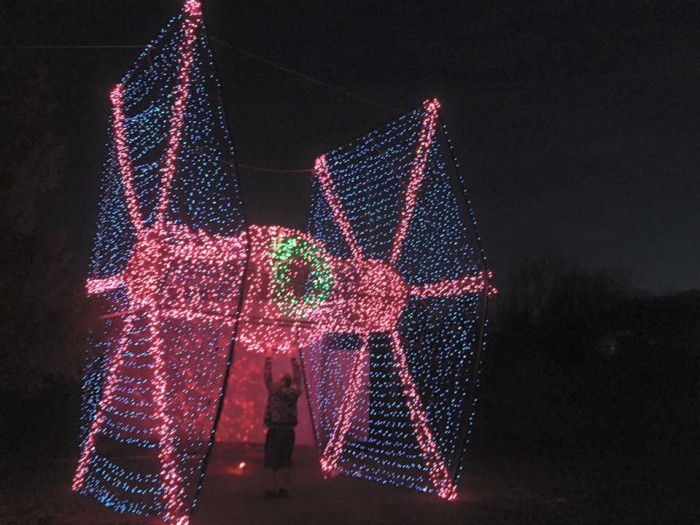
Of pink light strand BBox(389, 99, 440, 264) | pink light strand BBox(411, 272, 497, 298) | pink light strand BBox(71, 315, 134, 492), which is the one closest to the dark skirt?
pink light strand BBox(71, 315, 134, 492)

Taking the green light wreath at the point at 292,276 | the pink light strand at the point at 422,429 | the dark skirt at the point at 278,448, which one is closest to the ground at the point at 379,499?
the pink light strand at the point at 422,429

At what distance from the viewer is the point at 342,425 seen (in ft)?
A: 27.7

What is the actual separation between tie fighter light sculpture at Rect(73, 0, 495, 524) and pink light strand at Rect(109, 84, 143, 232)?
3 centimetres

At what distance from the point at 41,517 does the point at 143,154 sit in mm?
3350

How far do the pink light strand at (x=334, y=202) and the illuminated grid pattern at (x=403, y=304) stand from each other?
0.02 metres

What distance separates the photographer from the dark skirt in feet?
22.4

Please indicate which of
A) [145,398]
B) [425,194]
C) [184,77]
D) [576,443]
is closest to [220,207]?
[184,77]

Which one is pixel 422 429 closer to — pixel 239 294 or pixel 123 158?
pixel 239 294

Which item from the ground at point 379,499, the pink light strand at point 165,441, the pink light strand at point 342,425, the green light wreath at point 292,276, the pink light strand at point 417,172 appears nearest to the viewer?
the pink light strand at point 165,441

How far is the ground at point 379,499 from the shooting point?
237 inches

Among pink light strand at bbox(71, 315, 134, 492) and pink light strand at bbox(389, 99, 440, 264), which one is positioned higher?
pink light strand at bbox(389, 99, 440, 264)

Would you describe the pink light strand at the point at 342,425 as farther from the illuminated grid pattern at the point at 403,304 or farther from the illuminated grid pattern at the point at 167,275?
the illuminated grid pattern at the point at 167,275

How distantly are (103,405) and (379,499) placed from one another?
287 cm

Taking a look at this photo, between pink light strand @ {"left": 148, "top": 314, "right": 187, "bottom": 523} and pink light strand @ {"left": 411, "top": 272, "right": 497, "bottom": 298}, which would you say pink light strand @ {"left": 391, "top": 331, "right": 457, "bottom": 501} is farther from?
pink light strand @ {"left": 148, "top": 314, "right": 187, "bottom": 523}
